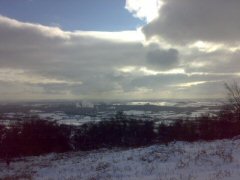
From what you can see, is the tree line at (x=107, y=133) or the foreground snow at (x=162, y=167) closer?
the foreground snow at (x=162, y=167)

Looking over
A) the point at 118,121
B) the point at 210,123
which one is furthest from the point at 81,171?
the point at 118,121

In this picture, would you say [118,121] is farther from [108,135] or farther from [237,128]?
[237,128]

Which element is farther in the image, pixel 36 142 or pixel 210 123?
pixel 210 123

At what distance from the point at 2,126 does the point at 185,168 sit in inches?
1103

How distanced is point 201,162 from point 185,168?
5.26 ft

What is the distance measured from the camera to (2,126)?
3841 cm

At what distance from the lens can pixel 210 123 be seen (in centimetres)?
5391

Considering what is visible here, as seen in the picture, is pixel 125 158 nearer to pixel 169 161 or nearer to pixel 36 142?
pixel 169 161

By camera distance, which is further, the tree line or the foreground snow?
the tree line

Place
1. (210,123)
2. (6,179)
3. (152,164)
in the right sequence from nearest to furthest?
(6,179) < (152,164) < (210,123)

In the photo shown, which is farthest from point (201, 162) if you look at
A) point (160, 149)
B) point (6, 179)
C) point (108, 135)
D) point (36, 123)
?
point (108, 135)

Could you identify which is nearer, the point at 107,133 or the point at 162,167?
the point at 162,167

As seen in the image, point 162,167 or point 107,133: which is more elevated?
point 162,167

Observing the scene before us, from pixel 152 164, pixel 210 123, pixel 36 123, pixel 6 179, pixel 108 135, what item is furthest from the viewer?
pixel 108 135
